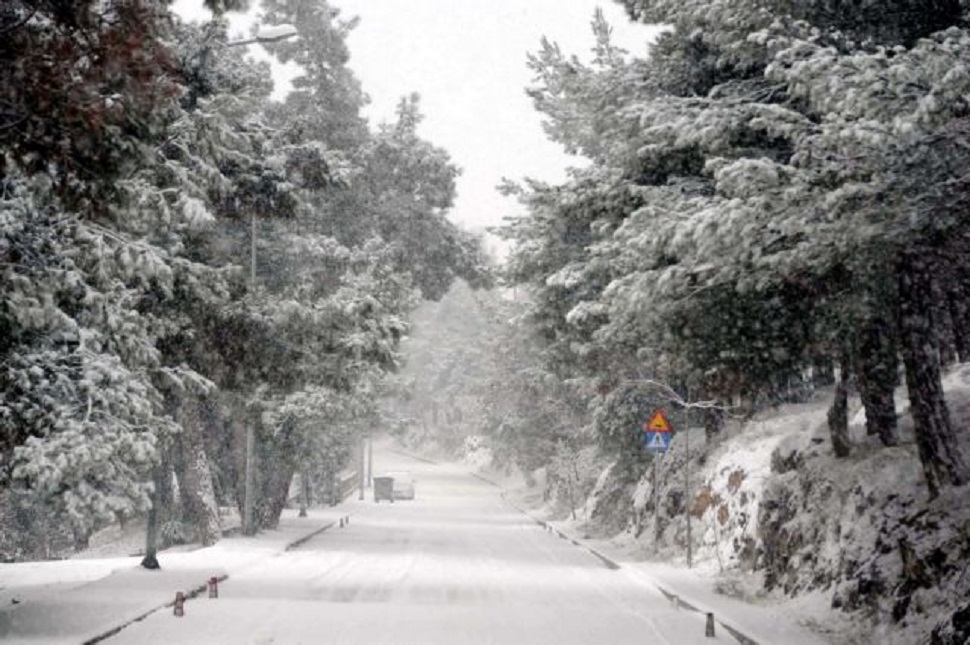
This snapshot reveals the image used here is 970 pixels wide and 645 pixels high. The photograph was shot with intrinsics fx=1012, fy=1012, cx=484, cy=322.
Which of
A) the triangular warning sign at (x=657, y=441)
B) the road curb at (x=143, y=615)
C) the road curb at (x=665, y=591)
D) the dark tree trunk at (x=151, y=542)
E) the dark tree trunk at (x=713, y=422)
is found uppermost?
the dark tree trunk at (x=713, y=422)

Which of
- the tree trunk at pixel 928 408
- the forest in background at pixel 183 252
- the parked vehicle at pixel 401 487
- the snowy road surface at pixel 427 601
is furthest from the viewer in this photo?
the parked vehicle at pixel 401 487

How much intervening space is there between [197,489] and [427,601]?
16.3m

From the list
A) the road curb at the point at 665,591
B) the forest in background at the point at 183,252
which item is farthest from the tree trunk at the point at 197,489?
the road curb at the point at 665,591

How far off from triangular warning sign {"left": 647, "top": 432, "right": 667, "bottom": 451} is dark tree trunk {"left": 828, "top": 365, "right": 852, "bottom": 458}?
6439 mm

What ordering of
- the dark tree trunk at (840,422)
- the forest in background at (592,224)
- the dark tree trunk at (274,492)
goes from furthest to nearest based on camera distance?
1. the dark tree trunk at (274,492)
2. the dark tree trunk at (840,422)
3. the forest in background at (592,224)

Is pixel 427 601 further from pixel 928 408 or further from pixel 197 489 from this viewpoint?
pixel 197 489

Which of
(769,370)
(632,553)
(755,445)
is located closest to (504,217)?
(755,445)

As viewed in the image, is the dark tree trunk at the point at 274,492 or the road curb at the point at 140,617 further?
the dark tree trunk at the point at 274,492

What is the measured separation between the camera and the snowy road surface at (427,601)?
1198cm

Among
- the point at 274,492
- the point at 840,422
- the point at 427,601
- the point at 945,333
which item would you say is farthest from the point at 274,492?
the point at 840,422

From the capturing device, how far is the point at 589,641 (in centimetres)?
1178

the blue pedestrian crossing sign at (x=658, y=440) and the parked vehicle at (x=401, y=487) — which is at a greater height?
the blue pedestrian crossing sign at (x=658, y=440)

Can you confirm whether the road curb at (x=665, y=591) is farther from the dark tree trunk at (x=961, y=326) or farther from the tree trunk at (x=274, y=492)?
the tree trunk at (x=274, y=492)

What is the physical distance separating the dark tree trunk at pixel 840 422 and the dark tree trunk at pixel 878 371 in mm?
335
